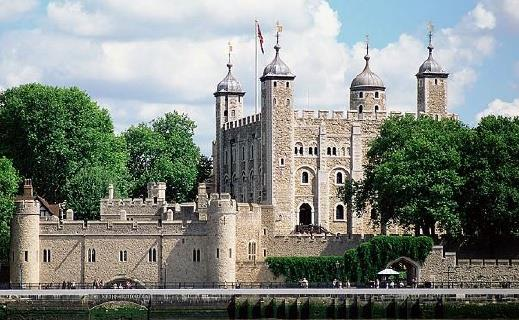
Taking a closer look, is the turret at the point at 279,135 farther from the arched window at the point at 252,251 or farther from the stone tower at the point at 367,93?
the arched window at the point at 252,251

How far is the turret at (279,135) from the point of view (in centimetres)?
11562

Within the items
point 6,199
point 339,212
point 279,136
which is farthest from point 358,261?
point 339,212

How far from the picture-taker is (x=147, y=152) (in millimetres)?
130250

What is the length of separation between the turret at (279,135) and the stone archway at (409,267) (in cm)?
2013

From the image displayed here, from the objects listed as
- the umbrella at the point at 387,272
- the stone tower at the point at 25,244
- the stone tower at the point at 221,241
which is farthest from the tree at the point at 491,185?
the stone tower at the point at 25,244

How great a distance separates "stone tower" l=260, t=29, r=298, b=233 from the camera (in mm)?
115625

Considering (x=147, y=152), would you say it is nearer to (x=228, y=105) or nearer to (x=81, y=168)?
(x=228, y=105)

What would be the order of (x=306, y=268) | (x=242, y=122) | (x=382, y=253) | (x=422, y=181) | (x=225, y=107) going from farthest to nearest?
(x=225, y=107) < (x=242, y=122) < (x=422, y=181) < (x=306, y=268) < (x=382, y=253)

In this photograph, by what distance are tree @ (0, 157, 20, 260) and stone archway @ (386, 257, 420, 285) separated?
1904cm

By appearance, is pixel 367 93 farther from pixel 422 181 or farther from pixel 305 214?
pixel 422 181

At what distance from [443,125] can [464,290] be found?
2131 cm

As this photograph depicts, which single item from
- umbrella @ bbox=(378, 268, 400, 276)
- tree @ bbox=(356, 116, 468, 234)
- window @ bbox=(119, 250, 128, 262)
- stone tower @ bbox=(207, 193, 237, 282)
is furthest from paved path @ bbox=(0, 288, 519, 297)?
tree @ bbox=(356, 116, 468, 234)

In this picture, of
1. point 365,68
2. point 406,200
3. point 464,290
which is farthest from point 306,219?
point 464,290

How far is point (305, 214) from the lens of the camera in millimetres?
117688
